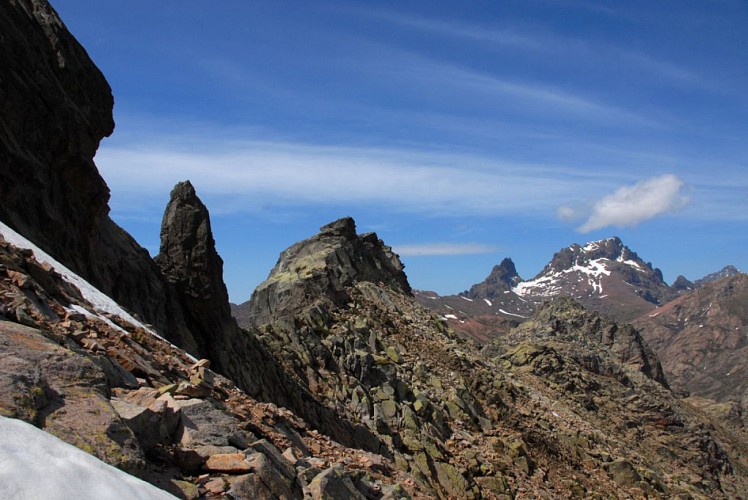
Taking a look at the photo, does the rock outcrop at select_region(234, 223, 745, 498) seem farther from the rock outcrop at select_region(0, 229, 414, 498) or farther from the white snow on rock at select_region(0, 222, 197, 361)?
the white snow on rock at select_region(0, 222, 197, 361)

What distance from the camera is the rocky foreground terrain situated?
409 inches

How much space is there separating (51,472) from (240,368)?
23567mm

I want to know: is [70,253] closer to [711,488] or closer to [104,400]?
[104,400]

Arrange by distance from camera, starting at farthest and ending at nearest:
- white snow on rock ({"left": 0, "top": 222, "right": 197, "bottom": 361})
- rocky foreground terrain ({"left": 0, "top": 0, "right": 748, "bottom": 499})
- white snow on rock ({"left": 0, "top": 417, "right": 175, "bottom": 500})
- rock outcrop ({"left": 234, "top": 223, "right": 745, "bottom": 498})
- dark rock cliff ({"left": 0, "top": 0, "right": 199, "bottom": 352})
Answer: rock outcrop ({"left": 234, "top": 223, "right": 745, "bottom": 498}), dark rock cliff ({"left": 0, "top": 0, "right": 199, "bottom": 352}), white snow on rock ({"left": 0, "top": 222, "right": 197, "bottom": 361}), rocky foreground terrain ({"left": 0, "top": 0, "right": 748, "bottom": 499}), white snow on rock ({"left": 0, "top": 417, "right": 175, "bottom": 500})

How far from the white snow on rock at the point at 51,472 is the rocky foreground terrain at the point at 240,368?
885 mm

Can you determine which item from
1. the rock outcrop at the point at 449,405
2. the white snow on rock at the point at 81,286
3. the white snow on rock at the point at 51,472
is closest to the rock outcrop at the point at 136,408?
the white snow on rock at the point at 51,472

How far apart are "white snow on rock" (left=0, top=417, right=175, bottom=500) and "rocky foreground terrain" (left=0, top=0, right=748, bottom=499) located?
Answer: 885 millimetres

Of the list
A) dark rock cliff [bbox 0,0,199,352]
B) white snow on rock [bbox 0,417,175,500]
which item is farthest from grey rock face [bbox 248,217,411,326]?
white snow on rock [bbox 0,417,175,500]

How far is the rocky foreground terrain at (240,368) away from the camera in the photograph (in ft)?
34.1

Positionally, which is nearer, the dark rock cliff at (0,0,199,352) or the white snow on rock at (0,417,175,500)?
the white snow on rock at (0,417,175,500)


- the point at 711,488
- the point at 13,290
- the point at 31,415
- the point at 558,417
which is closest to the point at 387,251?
the point at 558,417

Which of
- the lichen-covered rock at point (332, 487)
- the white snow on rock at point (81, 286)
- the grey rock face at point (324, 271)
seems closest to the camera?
the lichen-covered rock at point (332, 487)

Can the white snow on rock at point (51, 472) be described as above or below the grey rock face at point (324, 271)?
below

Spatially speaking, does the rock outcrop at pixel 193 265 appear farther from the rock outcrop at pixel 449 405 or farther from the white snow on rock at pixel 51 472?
the white snow on rock at pixel 51 472
